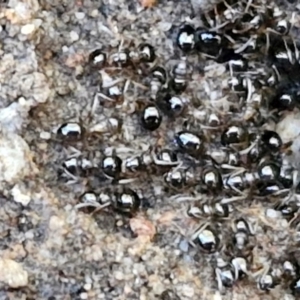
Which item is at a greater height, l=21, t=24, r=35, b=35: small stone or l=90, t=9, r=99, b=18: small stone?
l=21, t=24, r=35, b=35: small stone

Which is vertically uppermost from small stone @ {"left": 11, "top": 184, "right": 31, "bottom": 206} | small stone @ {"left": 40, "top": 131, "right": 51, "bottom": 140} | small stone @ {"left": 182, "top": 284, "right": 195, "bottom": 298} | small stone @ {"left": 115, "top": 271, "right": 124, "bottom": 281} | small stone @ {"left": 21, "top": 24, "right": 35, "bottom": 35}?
small stone @ {"left": 21, "top": 24, "right": 35, "bottom": 35}

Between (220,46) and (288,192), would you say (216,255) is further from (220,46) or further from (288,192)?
(220,46)

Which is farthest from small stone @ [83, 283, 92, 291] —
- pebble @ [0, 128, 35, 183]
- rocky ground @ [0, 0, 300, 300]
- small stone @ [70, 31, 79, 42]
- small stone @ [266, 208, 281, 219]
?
small stone @ [70, 31, 79, 42]

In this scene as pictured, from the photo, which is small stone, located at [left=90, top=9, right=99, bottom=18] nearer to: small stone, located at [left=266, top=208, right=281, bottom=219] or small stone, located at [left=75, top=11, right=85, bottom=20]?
small stone, located at [left=75, top=11, right=85, bottom=20]

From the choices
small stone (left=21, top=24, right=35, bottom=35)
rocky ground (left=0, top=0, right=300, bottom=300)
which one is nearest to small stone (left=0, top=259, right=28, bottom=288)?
rocky ground (left=0, top=0, right=300, bottom=300)

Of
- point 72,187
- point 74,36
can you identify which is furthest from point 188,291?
point 74,36

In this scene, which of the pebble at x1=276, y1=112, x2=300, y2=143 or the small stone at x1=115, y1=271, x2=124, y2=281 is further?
the pebble at x1=276, y1=112, x2=300, y2=143

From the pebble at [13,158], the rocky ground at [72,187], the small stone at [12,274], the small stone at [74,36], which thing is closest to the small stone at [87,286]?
the rocky ground at [72,187]

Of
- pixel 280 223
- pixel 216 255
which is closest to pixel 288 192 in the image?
pixel 280 223
